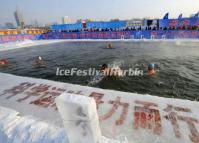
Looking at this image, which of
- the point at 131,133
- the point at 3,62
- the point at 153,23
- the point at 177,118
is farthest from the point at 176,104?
the point at 153,23

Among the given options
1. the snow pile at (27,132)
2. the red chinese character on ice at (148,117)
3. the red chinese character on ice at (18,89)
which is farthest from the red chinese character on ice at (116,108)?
the red chinese character on ice at (18,89)

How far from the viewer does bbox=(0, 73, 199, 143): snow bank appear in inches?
149

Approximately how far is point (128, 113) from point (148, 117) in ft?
2.19

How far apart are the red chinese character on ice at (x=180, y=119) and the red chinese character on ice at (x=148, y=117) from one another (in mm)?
398

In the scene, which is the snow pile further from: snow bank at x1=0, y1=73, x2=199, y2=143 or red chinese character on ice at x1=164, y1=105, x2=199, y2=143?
red chinese character on ice at x1=164, y1=105, x2=199, y2=143

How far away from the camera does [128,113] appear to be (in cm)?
475

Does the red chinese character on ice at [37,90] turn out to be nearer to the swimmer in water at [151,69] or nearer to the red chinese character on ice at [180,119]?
the red chinese character on ice at [180,119]

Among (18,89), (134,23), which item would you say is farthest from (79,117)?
(134,23)

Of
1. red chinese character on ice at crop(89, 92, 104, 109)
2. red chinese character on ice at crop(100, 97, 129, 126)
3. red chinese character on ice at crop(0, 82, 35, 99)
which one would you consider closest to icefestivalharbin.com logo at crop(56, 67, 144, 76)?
red chinese character on ice at crop(0, 82, 35, 99)

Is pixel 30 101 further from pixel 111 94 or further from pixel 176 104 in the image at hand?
pixel 176 104

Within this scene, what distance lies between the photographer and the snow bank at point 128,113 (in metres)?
3.78

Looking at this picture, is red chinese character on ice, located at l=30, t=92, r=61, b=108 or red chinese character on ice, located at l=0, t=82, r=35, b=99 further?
red chinese character on ice, located at l=0, t=82, r=35, b=99

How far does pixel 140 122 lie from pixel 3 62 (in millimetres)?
16258

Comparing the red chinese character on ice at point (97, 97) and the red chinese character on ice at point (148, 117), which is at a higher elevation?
the red chinese character on ice at point (148, 117)
